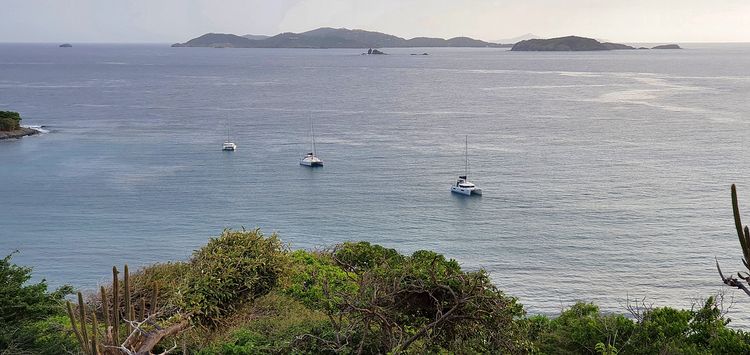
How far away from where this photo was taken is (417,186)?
53.4 m

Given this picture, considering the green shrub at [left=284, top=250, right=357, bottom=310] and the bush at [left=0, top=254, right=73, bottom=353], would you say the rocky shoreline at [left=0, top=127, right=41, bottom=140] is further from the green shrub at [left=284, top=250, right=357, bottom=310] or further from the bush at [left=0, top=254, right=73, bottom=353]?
the bush at [left=0, top=254, right=73, bottom=353]

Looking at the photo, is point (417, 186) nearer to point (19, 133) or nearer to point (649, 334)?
point (649, 334)

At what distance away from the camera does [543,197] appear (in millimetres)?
50344

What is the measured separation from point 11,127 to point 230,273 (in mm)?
68629

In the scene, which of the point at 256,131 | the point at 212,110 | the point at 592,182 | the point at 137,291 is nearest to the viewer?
the point at 137,291

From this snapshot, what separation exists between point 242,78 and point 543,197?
111657mm

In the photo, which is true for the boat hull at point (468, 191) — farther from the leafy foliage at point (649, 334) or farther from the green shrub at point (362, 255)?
the leafy foliage at point (649, 334)

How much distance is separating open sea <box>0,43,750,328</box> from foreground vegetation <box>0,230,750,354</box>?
16928mm

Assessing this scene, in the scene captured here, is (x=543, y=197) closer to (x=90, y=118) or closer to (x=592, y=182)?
(x=592, y=182)

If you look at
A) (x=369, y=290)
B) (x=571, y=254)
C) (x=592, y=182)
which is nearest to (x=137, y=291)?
(x=369, y=290)

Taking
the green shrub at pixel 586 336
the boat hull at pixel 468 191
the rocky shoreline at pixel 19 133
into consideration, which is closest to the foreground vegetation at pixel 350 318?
the green shrub at pixel 586 336

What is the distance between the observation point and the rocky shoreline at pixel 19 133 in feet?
233

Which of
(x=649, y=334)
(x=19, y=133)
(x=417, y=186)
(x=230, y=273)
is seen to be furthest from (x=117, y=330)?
(x=19, y=133)

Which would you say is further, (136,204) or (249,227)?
(136,204)
